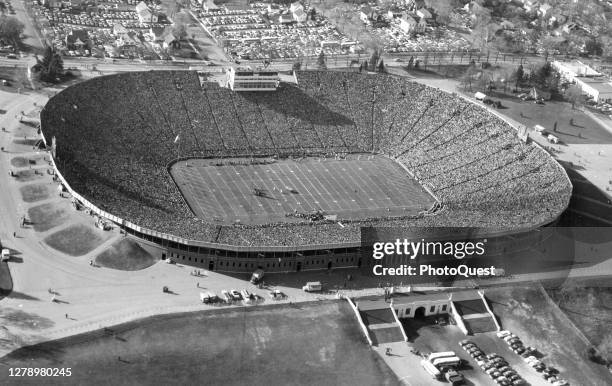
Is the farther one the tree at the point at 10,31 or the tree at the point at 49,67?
the tree at the point at 10,31

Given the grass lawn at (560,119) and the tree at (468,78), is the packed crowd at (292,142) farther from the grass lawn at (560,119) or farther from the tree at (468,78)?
the tree at (468,78)

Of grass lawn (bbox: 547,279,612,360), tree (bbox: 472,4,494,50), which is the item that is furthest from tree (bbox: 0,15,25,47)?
grass lawn (bbox: 547,279,612,360)

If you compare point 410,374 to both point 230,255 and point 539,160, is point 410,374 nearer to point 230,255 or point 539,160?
point 230,255

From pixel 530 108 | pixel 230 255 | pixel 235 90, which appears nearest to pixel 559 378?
pixel 230 255

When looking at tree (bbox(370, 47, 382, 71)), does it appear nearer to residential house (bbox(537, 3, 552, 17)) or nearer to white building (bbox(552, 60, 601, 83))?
white building (bbox(552, 60, 601, 83))

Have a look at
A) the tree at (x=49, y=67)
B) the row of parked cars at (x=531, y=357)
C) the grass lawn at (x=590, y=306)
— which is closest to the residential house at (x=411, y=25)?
the tree at (x=49, y=67)

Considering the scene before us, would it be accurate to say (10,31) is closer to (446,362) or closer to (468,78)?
(468,78)
